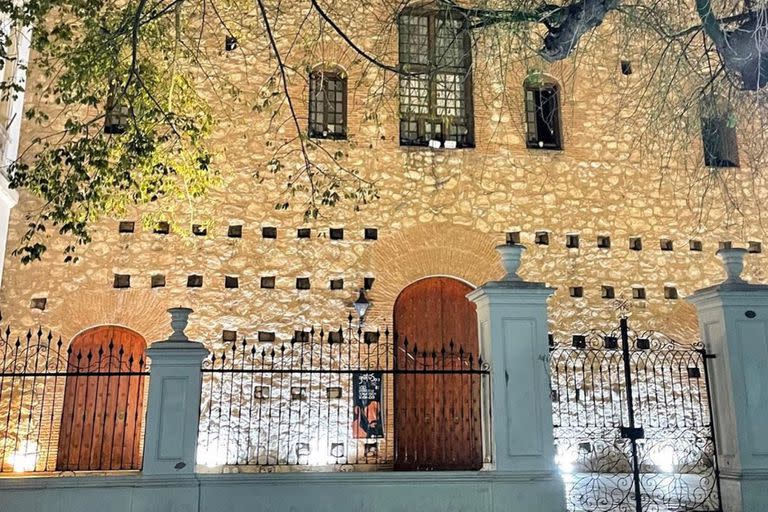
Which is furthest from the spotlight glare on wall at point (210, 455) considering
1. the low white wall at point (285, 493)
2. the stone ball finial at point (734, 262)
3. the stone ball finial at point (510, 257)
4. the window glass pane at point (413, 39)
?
the window glass pane at point (413, 39)

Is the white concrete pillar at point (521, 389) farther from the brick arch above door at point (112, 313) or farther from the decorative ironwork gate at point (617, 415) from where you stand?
the brick arch above door at point (112, 313)

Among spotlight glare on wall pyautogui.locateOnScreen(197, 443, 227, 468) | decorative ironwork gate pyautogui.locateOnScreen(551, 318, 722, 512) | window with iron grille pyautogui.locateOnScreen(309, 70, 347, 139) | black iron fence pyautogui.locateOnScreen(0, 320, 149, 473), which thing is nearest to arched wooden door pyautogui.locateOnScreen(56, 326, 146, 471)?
black iron fence pyautogui.locateOnScreen(0, 320, 149, 473)

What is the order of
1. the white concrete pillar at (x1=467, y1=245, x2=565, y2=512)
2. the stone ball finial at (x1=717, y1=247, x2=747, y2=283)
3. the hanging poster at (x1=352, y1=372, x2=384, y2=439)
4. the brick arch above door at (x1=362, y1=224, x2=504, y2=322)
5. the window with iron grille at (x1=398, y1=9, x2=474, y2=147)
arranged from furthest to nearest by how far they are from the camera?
the window with iron grille at (x1=398, y1=9, x2=474, y2=147)
the brick arch above door at (x1=362, y1=224, x2=504, y2=322)
the hanging poster at (x1=352, y1=372, x2=384, y2=439)
the stone ball finial at (x1=717, y1=247, x2=747, y2=283)
the white concrete pillar at (x1=467, y1=245, x2=565, y2=512)

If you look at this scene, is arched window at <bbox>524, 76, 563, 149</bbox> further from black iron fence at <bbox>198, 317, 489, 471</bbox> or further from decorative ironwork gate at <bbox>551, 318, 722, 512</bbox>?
black iron fence at <bbox>198, 317, 489, 471</bbox>

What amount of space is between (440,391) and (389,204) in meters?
2.78

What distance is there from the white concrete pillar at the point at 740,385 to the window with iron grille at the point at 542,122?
5.01 m

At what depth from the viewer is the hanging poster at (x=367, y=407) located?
364 inches

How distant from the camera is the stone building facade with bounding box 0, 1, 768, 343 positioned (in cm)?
958

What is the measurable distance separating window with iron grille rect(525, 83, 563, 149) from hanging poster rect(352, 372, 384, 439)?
4433 mm

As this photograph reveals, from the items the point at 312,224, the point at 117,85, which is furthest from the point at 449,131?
the point at 117,85

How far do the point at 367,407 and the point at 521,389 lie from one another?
374 centimetres

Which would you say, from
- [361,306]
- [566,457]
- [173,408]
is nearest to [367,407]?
[361,306]

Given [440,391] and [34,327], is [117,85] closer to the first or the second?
[34,327]

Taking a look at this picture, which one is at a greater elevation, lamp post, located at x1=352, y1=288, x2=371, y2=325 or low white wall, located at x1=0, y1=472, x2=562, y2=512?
lamp post, located at x1=352, y1=288, x2=371, y2=325
